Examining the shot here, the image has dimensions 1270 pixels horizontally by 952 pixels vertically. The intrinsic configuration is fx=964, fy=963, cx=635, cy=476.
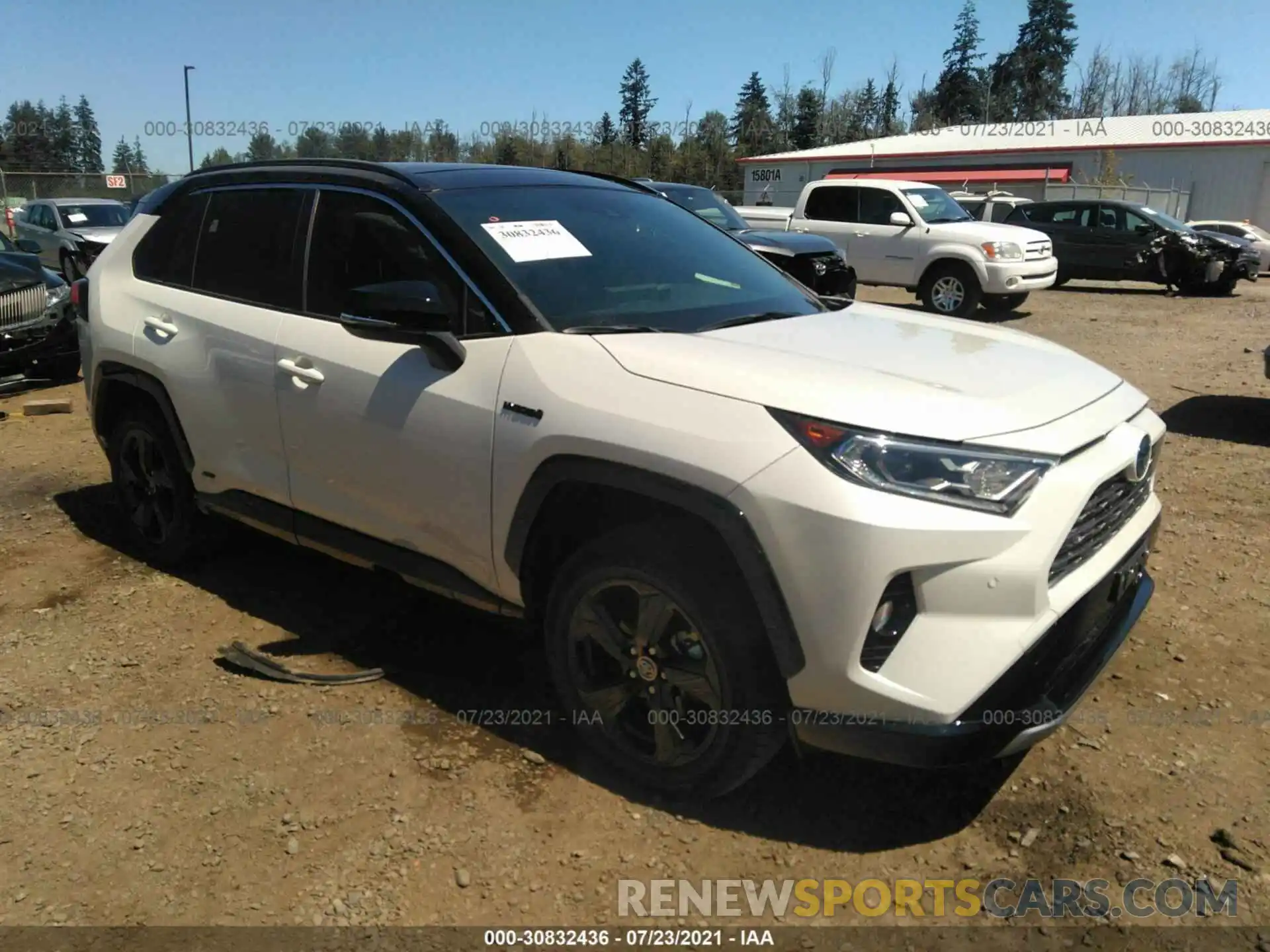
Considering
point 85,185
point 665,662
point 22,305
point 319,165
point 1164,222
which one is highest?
point 1164,222

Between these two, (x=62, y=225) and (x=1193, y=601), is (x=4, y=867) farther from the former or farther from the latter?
(x=62, y=225)

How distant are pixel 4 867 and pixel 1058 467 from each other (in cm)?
305

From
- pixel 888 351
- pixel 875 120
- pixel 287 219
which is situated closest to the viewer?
pixel 888 351

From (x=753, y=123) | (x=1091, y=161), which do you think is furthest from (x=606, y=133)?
(x=1091, y=161)

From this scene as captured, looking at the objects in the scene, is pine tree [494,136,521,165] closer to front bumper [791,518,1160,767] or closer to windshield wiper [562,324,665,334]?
windshield wiper [562,324,665,334]

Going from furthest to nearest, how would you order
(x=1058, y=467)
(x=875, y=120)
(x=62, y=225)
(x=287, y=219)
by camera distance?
1. (x=875, y=120)
2. (x=62, y=225)
3. (x=287, y=219)
4. (x=1058, y=467)

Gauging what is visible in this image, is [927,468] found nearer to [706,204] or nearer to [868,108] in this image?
[706,204]

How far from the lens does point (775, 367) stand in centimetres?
263

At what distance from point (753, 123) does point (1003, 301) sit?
6604 centimetres

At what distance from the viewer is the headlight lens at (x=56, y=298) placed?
28.1 feet

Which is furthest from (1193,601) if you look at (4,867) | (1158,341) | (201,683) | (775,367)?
(1158,341)

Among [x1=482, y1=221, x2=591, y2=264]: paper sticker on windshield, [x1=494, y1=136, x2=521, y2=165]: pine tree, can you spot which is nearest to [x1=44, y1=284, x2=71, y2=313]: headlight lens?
[x1=482, y1=221, x2=591, y2=264]: paper sticker on windshield

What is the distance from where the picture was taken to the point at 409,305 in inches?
119

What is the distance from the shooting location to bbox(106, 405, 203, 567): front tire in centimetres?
438
